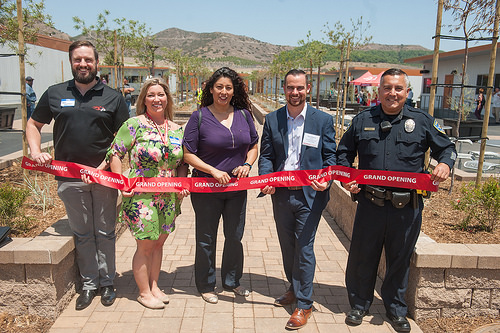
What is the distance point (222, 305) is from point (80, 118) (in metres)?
2.13

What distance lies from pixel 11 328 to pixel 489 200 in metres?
4.83

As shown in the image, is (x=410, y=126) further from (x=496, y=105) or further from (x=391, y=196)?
(x=496, y=105)

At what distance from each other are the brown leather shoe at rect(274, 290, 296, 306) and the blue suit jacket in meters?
0.93

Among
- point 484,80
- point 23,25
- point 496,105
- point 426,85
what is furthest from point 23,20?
point 426,85

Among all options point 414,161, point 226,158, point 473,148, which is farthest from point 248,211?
point 473,148

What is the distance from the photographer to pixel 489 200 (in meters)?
4.39

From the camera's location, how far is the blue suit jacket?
3.50 metres

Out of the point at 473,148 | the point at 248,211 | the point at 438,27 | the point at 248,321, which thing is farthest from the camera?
the point at 473,148

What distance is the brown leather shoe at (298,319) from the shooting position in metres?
3.39

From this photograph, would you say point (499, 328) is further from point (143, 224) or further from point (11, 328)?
point (11, 328)

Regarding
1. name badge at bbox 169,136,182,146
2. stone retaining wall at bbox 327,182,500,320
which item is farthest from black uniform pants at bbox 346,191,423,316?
name badge at bbox 169,136,182,146

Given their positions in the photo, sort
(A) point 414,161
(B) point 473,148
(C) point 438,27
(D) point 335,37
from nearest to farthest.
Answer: (A) point 414,161, (C) point 438,27, (B) point 473,148, (D) point 335,37

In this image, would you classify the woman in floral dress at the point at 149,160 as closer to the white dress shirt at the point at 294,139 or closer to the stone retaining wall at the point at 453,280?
the white dress shirt at the point at 294,139

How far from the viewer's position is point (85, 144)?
3537 mm
